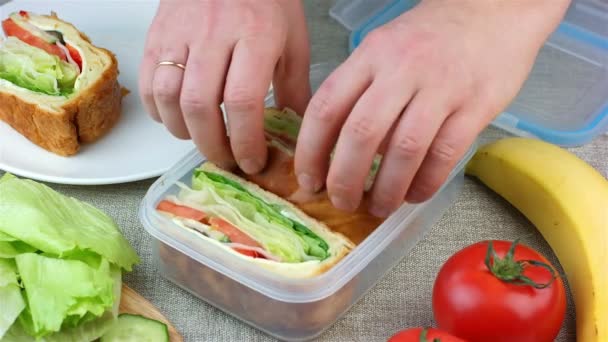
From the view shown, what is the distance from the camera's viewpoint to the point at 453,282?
1.60 meters

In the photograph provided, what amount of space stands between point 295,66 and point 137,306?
0.62 m

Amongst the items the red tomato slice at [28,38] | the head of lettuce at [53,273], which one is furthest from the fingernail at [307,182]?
the red tomato slice at [28,38]

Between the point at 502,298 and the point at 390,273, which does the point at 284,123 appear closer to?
the point at 390,273

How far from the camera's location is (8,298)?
1599 millimetres

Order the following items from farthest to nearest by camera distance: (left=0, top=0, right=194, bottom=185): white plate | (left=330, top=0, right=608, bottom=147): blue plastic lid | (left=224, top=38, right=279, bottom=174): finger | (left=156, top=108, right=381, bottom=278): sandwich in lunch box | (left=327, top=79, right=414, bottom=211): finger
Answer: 1. (left=330, top=0, right=608, bottom=147): blue plastic lid
2. (left=0, top=0, right=194, bottom=185): white plate
3. (left=156, top=108, right=381, bottom=278): sandwich in lunch box
4. (left=224, top=38, right=279, bottom=174): finger
5. (left=327, top=79, right=414, bottom=211): finger

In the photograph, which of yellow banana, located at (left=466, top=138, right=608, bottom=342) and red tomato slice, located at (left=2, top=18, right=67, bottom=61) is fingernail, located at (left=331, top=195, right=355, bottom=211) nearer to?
Result: yellow banana, located at (left=466, top=138, right=608, bottom=342)

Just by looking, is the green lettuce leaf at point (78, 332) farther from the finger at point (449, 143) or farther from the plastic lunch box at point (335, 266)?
the finger at point (449, 143)

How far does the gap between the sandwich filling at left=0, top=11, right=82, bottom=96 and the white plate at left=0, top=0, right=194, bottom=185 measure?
0.48 ft

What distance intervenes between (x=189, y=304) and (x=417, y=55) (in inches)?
29.5

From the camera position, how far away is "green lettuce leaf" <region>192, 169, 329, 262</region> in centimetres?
164

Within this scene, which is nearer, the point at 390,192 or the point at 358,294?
the point at 390,192

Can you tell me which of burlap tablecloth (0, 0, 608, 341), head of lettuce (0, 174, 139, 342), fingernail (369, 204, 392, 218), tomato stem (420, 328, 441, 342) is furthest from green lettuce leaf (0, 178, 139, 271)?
tomato stem (420, 328, 441, 342)

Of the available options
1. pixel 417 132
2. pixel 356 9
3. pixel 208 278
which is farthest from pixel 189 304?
pixel 356 9

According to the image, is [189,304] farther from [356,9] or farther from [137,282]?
[356,9]
